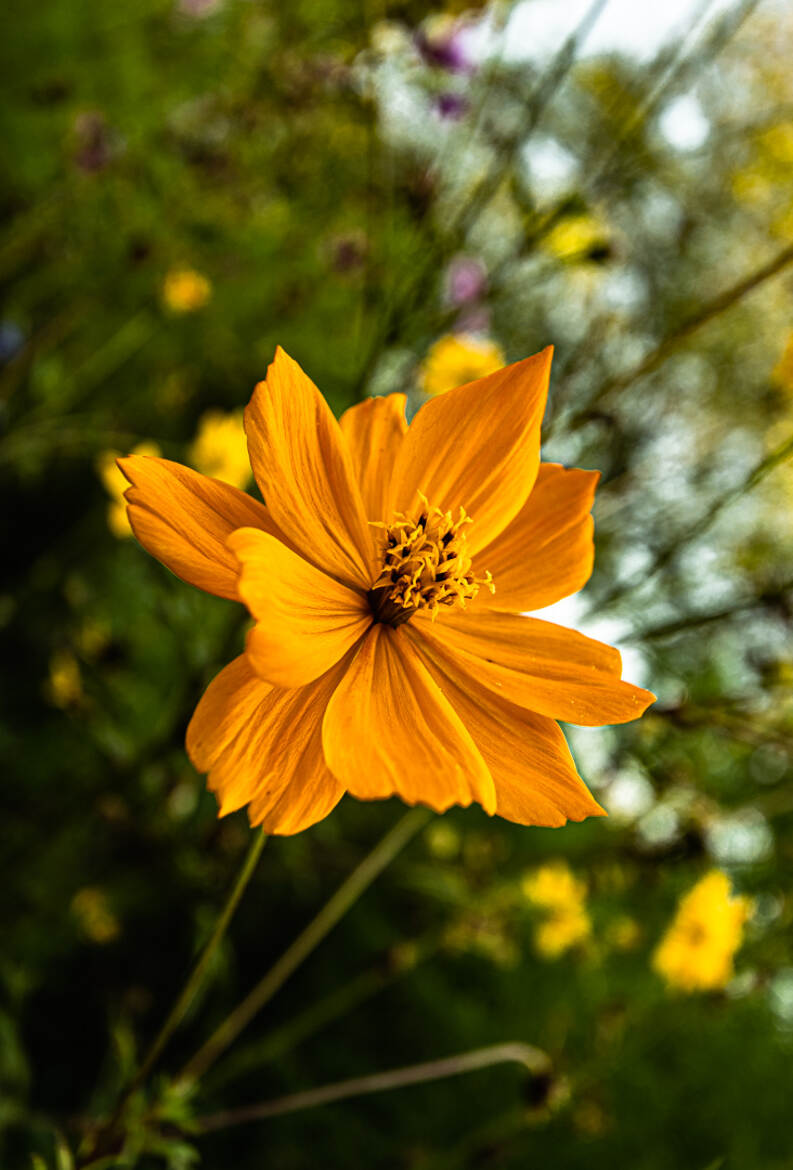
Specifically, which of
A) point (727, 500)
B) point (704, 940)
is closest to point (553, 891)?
point (704, 940)

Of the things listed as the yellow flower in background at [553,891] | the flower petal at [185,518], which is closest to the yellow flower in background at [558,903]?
the yellow flower in background at [553,891]

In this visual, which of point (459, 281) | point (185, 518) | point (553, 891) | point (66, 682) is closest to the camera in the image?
point (185, 518)

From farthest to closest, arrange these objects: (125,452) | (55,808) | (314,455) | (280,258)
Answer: (280,258), (125,452), (55,808), (314,455)

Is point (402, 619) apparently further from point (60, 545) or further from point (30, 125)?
point (30, 125)

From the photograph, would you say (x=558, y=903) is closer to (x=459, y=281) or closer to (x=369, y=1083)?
(x=369, y=1083)

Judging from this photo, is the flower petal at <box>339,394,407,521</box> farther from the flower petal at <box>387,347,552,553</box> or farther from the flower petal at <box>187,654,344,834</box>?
the flower petal at <box>187,654,344,834</box>

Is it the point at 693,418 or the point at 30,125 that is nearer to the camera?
the point at 30,125

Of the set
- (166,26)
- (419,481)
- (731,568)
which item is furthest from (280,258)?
(419,481)
